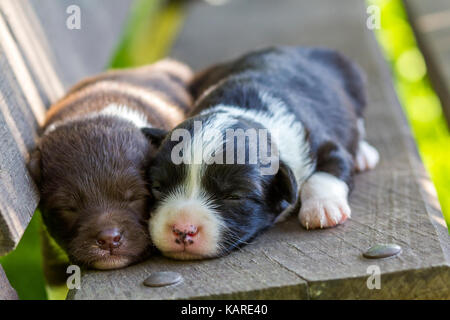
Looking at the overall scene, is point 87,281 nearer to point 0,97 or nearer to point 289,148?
point 0,97

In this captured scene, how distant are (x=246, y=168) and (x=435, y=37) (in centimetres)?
342

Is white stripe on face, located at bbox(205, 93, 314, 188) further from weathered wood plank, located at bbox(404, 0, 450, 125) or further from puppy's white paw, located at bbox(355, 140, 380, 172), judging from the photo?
weathered wood plank, located at bbox(404, 0, 450, 125)

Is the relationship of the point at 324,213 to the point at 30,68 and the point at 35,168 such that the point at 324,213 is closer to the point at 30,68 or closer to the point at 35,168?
the point at 35,168

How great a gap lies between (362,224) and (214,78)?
7.39ft

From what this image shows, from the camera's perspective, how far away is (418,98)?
901 centimetres

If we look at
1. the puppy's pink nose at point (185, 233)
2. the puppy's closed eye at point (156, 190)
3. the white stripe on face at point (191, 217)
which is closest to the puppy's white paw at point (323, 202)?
the white stripe on face at point (191, 217)

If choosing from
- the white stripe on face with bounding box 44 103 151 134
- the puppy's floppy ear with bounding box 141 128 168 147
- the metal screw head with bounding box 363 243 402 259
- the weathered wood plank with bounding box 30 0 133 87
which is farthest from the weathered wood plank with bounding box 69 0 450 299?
the weathered wood plank with bounding box 30 0 133 87

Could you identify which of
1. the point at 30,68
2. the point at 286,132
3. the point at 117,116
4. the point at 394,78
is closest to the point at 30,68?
the point at 30,68

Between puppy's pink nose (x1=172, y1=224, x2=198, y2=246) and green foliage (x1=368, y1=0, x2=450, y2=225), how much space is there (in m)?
3.19

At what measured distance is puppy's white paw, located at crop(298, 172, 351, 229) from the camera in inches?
153

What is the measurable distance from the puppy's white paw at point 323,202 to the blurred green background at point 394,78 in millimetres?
1917

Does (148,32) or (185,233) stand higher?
(148,32)

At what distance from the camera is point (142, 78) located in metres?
5.72
